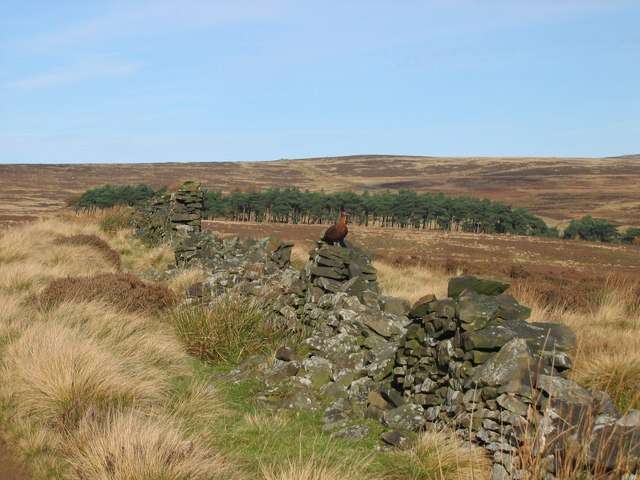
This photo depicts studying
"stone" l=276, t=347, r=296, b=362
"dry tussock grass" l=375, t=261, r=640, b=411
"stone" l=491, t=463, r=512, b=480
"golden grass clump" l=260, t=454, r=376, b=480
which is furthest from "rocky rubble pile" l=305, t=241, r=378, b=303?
"stone" l=491, t=463, r=512, b=480

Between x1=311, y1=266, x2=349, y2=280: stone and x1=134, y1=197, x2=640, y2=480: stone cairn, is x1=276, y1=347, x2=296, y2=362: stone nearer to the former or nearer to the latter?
x1=134, y1=197, x2=640, y2=480: stone cairn

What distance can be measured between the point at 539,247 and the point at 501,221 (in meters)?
32.2

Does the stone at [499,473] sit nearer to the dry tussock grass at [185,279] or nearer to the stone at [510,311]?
the stone at [510,311]

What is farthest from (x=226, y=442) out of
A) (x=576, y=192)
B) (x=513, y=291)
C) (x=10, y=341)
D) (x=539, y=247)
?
(x=576, y=192)

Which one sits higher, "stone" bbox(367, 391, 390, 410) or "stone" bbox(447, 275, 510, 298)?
"stone" bbox(447, 275, 510, 298)

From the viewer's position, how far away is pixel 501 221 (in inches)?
3472

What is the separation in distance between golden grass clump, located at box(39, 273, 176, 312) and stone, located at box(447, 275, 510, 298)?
18.7ft

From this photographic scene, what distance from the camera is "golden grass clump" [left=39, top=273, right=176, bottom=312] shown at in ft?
32.4

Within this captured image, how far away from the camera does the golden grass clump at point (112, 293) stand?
389 inches

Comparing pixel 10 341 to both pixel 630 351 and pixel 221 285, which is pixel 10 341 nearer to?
pixel 221 285

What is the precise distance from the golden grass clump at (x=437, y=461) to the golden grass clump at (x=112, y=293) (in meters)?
6.20

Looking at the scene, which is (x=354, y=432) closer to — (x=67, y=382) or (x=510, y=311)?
(x=510, y=311)

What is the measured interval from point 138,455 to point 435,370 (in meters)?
3.52

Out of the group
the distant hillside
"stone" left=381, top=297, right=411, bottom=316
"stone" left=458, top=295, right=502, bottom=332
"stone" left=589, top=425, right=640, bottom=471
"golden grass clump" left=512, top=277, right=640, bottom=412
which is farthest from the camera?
the distant hillside
